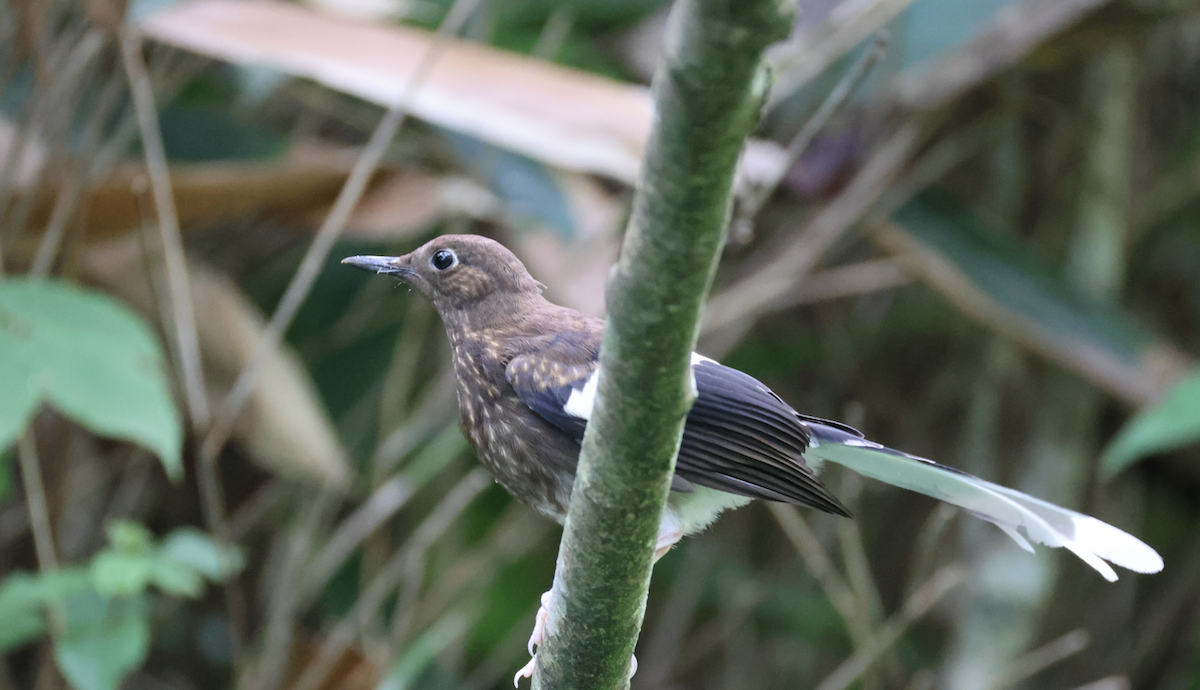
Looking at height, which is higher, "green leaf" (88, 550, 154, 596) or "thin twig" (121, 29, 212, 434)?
"thin twig" (121, 29, 212, 434)

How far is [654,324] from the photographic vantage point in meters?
0.78

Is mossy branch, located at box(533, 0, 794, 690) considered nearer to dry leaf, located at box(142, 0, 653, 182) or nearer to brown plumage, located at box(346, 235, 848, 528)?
brown plumage, located at box(346, 235, 848, 528)

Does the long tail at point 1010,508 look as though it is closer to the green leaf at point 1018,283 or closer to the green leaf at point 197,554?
the green leaf at point 197,554

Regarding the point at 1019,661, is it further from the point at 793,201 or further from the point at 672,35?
the point at 672,35

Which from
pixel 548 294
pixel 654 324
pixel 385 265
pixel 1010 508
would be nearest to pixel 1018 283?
pixel 548 294

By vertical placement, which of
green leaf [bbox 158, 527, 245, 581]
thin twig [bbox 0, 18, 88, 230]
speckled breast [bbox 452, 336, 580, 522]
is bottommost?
green leaf [bbox 158, 527, 245, 581]

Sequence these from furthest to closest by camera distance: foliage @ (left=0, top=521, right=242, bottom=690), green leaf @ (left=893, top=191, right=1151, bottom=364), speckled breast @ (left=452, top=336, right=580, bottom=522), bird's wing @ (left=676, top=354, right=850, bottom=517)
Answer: green leaf @ (left=893, top=191, right=1151, bottom=364) < foliage @ (left=0, top=521, right=242, bottom=690) < speckled breast @ (left=452, top=336, right=580, bottom=522) < bird's wing @ (left=676, top=354, right=850, bottom=517)

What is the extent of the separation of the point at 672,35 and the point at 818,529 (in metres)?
3.32

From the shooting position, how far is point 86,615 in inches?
87.7

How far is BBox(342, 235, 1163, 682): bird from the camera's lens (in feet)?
4.61

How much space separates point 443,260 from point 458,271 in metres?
0.03

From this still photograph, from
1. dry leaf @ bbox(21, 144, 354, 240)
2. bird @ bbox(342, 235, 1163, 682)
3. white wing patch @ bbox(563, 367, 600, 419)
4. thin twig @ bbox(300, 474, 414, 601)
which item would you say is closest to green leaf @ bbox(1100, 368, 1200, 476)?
bird @ bbox(342, 235, 1163, 682)

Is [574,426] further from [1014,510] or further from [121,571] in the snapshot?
[121,571]

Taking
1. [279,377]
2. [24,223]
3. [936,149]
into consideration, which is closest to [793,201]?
[936,149]
